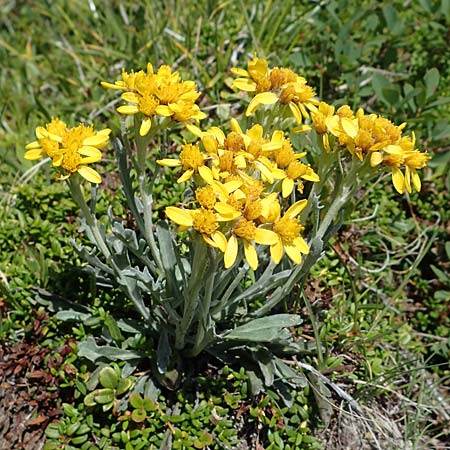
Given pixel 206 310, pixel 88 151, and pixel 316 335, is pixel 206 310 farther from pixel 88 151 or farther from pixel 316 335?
pixel 88 151

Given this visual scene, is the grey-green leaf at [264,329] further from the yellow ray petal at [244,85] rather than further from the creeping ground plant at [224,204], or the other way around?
the yellow ray petal at [244,85]

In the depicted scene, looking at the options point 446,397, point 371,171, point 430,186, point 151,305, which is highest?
point 371,171

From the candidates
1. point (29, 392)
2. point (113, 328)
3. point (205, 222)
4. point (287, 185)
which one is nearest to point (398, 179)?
point (287, 185)

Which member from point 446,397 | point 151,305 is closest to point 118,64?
point 151,305

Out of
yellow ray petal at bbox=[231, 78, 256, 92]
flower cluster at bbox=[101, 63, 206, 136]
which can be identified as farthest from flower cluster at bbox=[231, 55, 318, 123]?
flower cluster at bbox=[101, 63, 206, 136]

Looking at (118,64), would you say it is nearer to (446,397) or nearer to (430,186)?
(430,186)

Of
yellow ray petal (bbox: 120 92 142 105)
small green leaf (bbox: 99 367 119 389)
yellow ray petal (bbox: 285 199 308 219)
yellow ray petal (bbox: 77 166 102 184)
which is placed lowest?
small green leaf (bbox: 99 367 119 389)

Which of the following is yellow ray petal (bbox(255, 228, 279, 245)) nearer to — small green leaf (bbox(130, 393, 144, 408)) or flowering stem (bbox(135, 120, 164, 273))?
flowering stem (bbox(135, 120, 164, 273))
